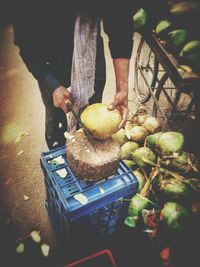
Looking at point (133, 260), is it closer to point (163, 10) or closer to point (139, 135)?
point (139, 135)

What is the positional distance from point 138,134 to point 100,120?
109cm

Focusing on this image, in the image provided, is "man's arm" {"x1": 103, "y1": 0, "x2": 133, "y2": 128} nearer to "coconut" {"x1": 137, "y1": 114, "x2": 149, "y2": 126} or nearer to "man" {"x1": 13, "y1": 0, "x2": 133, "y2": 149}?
"man" {"x1": 13, "y1": 0, "x2": 133, "y2": 149}

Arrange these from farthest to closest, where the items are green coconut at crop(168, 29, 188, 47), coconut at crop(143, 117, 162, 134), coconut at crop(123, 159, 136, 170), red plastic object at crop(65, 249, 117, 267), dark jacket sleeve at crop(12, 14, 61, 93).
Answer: coconut at crop(143, 117, 162, 134) < green coconut at crop(168, 29, 188, 47) < coconut at crop(123, 159, 136, 170) < red plastic object at crop(65, 249, 117, 267) < dark jacket sleeve at crop(12, 14, 61, 93)

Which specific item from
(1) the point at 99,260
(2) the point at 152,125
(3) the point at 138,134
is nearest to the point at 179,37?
(2) the point at 152,125

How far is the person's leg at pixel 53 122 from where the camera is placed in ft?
7.72

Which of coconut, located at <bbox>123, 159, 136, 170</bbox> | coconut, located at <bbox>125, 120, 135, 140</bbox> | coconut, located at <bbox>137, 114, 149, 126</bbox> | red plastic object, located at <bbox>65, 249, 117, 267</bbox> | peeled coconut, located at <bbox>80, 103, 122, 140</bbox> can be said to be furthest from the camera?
coconut, located at <bbox>137, 114, 149, 126</bbox>

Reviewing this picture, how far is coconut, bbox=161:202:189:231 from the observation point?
1.98 m

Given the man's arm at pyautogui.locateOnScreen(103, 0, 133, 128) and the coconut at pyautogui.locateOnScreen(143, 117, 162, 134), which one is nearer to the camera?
the man's arm at pyautogui.locateOnScreen(103, 0, 133, 128)

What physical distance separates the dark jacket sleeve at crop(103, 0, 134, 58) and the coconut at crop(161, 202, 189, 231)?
130 centimetres

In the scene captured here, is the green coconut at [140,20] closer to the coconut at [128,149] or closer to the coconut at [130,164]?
the coconut at [128,149]

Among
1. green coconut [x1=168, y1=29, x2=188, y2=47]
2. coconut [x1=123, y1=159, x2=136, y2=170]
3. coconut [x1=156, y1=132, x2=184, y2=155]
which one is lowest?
coconut [x1=123, y1=159, x2=136, y2=170]

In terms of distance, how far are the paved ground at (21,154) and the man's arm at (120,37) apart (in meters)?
1.41

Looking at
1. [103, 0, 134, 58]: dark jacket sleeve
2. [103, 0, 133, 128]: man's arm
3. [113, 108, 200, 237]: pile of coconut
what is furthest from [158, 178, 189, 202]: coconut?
[103, 0, 134, 58]: dark jacket sleeve

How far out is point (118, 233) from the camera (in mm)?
2393
